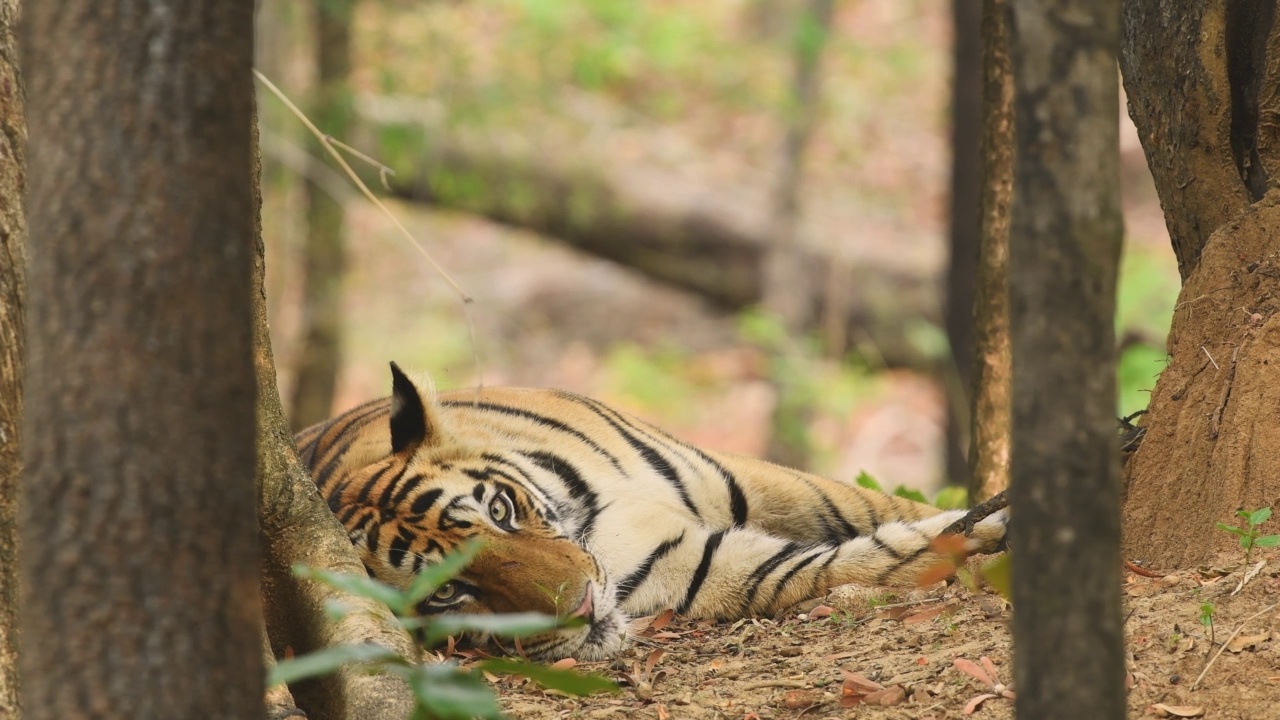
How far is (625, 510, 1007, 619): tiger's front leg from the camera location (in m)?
3.61


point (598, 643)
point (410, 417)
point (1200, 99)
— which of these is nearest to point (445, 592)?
point (598, 643)

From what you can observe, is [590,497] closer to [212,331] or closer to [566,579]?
[566,579]

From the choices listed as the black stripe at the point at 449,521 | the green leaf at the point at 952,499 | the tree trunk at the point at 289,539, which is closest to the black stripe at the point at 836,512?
the green leaf at the point at 952,499

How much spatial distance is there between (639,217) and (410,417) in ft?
23.6

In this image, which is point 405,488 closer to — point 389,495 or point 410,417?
point 389,495

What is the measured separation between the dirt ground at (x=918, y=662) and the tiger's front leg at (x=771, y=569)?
0.14 m

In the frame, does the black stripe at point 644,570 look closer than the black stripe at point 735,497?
Yes

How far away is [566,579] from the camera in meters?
3.29

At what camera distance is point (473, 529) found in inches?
134

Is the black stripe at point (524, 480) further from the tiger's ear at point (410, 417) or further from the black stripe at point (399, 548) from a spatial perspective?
the black stripe at point (399, 548)

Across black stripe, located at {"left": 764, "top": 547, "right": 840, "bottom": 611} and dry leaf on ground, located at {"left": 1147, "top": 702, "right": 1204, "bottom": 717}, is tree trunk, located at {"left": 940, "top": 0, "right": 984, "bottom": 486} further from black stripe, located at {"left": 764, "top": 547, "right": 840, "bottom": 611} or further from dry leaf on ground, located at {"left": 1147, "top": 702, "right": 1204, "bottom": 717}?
dry leaf on ground, located at {"left": 1147, "top": 702, "right": 1204, "bottom": 717}

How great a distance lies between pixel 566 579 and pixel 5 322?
1.47 metres

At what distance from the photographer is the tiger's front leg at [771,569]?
3.61 meters

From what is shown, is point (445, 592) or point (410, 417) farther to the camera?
point (410, 417)
